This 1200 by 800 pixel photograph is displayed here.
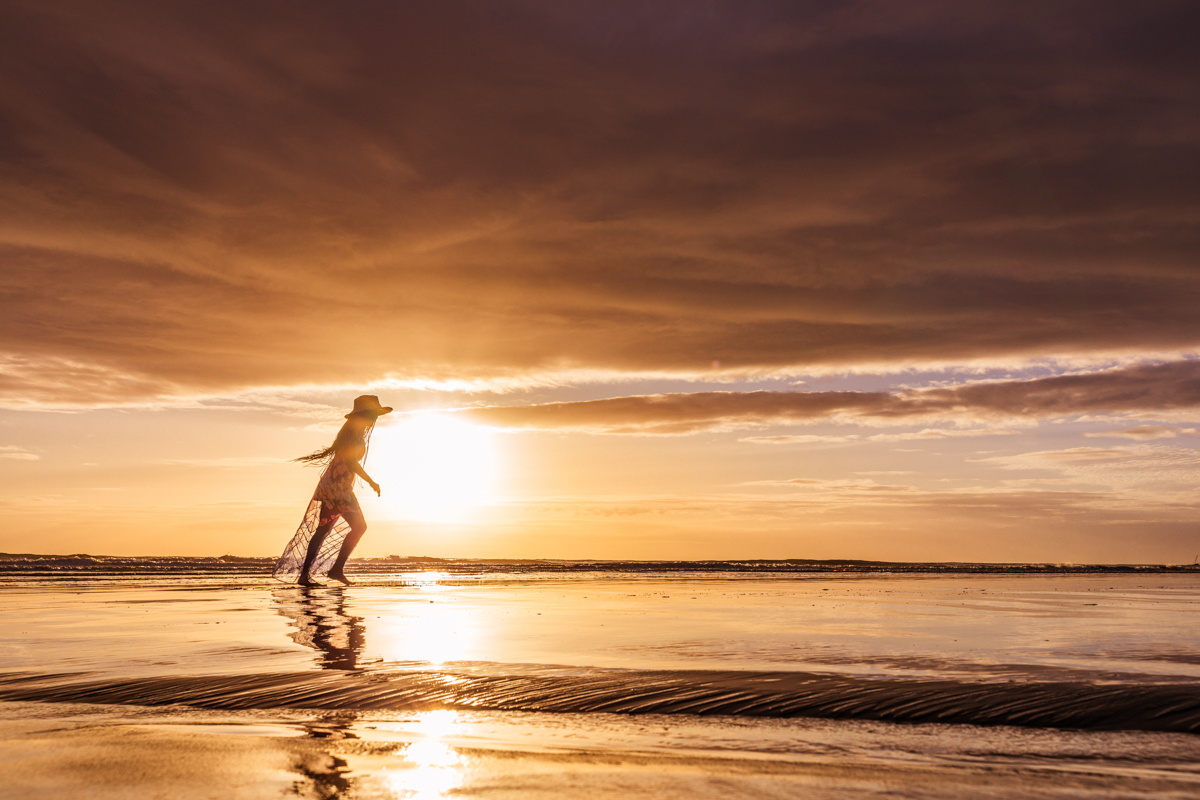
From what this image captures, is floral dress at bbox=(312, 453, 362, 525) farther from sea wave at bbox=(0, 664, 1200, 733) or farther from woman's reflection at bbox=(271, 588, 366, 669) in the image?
sea wave at bbox=(0, 664, 1200, 733)

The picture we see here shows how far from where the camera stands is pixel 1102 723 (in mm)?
4594

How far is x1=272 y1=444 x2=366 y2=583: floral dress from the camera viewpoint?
1861 cm

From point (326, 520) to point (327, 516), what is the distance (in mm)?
90

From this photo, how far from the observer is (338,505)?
1858cm

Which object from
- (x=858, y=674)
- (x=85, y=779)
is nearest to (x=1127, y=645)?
(x=858, y=674)

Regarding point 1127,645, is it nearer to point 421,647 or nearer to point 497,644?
point 497,644

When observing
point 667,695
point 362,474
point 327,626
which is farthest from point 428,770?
point 362,474

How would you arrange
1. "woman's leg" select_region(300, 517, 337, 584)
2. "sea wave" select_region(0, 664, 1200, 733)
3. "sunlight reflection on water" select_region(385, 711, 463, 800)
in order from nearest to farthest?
"sunlight reflection on water" select_region(385, 711, 463, 800), "sea wave" select_region(0, 664, 1200, 733), "woman's leg" select_region(300, 517, 337, 584)

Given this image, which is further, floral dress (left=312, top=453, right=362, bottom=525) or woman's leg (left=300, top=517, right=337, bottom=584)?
floral dress (left=312, top=453, right=362, bottom=525)

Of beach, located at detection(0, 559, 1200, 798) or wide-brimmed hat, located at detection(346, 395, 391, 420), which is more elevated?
wide-brimmed hat, located at detection(346, 395, 391, 420)

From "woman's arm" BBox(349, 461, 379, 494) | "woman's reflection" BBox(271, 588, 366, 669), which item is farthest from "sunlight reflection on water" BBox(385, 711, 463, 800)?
"woman's arm" BBox(349, 461, 379, 494)

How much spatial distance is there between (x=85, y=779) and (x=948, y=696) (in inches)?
168

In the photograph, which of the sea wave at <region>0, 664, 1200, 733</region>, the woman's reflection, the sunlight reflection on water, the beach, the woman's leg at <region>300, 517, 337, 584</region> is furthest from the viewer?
the woman's leg at <region>300, 517, 337, 584</region>

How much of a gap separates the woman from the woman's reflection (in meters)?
3.49
